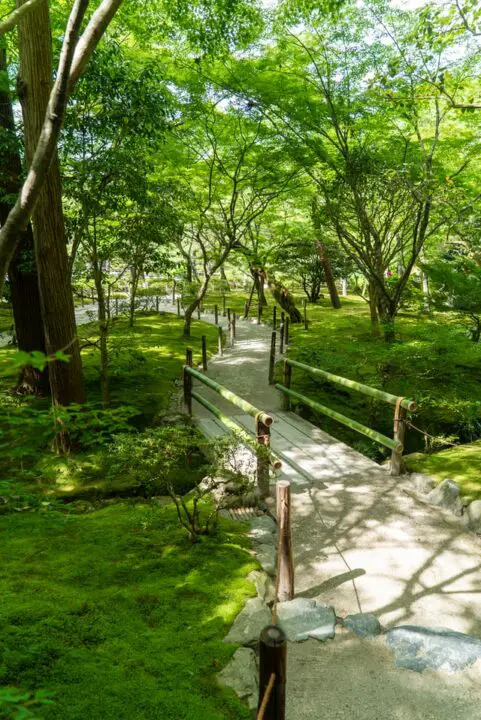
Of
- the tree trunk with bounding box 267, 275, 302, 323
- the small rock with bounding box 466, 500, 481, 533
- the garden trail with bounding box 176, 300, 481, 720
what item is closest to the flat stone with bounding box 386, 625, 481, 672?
the garden trail with bounding box 176, 300, 481, 720

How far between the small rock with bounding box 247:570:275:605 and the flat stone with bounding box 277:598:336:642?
12 cm

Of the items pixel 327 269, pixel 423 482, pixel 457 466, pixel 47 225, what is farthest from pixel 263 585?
pixel 327 269

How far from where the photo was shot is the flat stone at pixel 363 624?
3.19 metres

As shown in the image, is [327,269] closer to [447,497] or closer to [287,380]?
[287,380]

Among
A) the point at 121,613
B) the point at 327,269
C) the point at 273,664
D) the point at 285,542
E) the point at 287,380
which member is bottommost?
the point at 121,613

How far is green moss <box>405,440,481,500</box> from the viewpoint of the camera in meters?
5.08

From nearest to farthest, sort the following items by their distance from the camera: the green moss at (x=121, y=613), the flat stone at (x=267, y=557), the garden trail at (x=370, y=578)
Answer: the green moss at (x=121, y=613) < the garden trail at (x=370, y=578) < the flat stone at (x=267, y=557)

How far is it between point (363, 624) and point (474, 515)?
2000mm

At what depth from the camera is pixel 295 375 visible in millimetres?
11867

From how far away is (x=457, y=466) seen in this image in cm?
568

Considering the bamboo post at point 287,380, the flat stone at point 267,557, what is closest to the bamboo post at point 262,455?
the flat stone at point 267,557

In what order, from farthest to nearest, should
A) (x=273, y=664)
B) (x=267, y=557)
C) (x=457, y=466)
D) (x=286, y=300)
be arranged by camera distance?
(x=286, y=300)
(x=457, y=466)
(x=267, y=557)
(x=273, y=664)

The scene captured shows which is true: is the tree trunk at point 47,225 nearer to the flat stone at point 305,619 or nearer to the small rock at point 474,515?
the flat stone at point 305,619

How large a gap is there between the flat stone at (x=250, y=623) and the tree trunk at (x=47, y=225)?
3.74m
